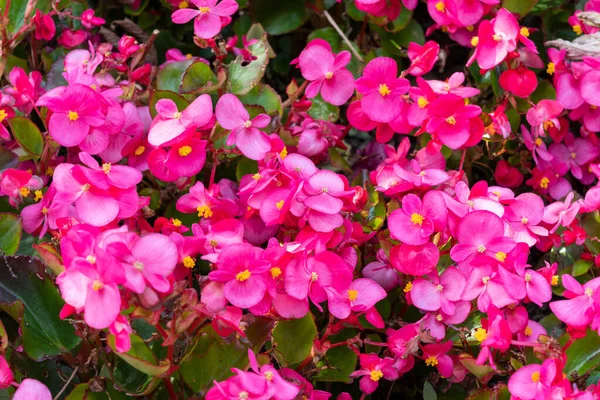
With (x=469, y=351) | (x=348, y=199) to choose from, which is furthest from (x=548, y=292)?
(x=348, y=199)

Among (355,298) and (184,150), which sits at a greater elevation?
(184,150)

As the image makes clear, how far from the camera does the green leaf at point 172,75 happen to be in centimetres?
124

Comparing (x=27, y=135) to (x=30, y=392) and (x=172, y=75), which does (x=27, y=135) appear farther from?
(x=30, y=392)

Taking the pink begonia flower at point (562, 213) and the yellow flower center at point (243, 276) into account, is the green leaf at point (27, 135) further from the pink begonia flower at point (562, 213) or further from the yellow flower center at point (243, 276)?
the pink begonia flower at point (562, 213)

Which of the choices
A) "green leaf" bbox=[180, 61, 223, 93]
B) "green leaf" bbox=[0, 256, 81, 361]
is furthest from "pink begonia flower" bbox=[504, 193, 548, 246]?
"green leaf" bbox=[0, 256, 81, 361]

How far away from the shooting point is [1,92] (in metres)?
1.08

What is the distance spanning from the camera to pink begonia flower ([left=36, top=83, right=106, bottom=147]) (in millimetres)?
951

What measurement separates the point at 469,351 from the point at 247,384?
39 centimetres

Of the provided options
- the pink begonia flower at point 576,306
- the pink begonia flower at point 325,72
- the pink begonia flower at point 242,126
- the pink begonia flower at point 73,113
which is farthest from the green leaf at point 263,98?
the pink begonia flower at point 576,306

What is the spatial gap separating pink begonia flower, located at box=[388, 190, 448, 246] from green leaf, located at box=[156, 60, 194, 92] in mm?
503

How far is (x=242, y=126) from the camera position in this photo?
1.01 m

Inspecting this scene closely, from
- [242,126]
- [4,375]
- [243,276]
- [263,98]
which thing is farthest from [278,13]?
[4,375]

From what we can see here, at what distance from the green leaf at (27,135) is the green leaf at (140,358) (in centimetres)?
41

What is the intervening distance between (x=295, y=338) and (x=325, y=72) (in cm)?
42
